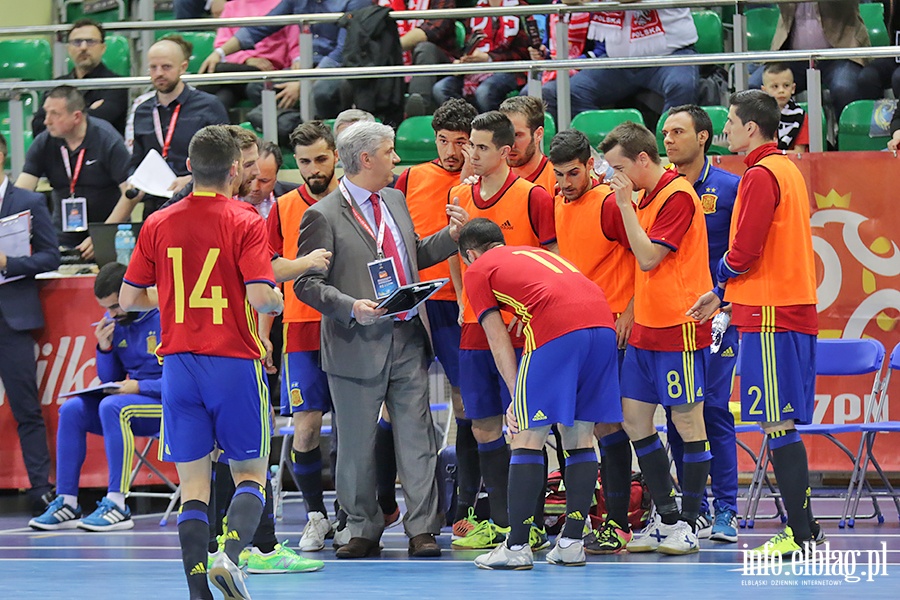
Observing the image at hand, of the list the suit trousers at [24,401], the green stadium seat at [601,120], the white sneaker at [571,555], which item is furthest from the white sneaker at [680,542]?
the suit trousers at [24,401]

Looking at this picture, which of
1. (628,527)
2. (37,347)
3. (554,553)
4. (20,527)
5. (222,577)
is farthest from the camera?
(37,347)

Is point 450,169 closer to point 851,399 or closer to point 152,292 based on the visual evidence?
point 152,292

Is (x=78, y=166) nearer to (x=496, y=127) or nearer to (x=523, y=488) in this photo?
(x=496, y=127)

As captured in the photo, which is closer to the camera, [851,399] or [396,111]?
[851,399]

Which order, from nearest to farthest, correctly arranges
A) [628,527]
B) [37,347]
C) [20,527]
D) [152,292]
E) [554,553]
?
[152,292] → [554,553] → [628,527] → [20,527] → [37,347]

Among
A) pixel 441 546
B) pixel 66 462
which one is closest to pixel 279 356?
pixel 66 462

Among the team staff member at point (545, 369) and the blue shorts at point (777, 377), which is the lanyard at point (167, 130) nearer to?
the team staff member at point (545, 369)

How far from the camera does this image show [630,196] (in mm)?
6402

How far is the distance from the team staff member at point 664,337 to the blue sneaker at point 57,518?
3.76 metres

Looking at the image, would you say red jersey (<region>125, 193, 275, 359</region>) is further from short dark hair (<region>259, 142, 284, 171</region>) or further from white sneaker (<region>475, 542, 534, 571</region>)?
short dark hair (<region>259, 142, 284, 171</region>)

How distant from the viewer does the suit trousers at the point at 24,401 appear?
8.89 m

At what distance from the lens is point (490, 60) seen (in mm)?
10344

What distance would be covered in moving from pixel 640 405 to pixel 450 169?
1689 mm

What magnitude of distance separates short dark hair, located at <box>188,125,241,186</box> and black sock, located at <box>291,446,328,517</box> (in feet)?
7.11
